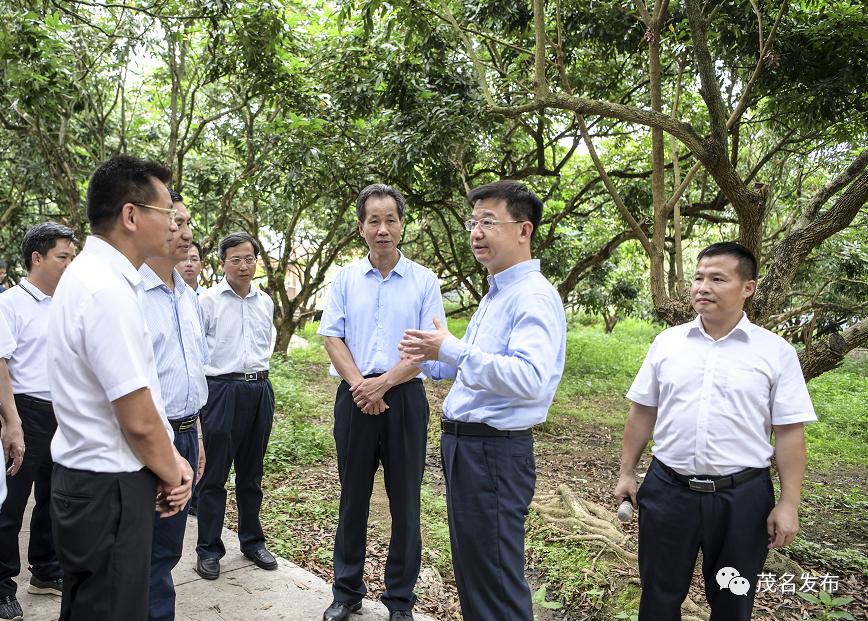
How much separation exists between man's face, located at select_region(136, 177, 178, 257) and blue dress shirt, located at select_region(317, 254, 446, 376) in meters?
1.29

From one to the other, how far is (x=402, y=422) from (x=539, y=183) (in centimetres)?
805

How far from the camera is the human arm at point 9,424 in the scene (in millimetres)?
3312

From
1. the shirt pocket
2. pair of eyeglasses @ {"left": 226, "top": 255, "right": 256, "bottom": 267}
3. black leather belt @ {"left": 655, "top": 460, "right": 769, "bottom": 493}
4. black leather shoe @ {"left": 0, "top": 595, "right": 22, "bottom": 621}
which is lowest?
black leather shoe @ {"left": 0, "top": 595, "right": 22, "bottom": 621}

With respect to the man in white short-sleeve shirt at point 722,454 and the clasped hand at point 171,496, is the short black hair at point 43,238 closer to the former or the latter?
the clasped hand at point 171,496

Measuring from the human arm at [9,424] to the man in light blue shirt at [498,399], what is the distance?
86.6 inches

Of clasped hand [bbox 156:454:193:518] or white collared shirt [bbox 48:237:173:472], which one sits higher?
white collared shirt [bbox 48:237:173:472]

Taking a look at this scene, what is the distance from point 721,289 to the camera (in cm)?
287

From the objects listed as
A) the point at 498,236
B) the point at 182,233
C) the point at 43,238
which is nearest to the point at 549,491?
the point at 498,236

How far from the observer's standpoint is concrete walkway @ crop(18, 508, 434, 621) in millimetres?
3529

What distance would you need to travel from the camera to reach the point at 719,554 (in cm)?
274

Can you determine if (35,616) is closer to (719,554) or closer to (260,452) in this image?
(260,452)

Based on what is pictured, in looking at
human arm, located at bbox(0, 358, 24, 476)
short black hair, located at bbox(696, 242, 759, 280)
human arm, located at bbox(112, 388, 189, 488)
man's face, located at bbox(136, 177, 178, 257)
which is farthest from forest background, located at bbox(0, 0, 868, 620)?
human arm, located at bbox(0, 358, 24, 476)

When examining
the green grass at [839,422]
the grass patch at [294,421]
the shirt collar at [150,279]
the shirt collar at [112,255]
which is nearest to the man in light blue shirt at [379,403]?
the shirt collar at [150,279]

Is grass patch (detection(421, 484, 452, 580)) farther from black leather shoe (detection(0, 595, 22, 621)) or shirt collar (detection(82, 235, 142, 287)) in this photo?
shirt collar (detection(82, 235, 142, 287))
